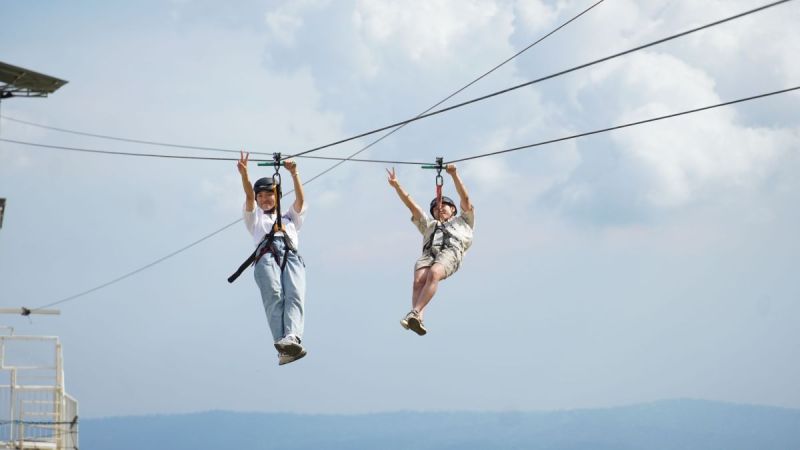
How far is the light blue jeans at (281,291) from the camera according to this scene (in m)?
15.9

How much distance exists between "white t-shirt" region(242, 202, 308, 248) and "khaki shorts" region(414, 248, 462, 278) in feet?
7.23

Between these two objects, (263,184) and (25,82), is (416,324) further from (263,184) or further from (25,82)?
(25,82)

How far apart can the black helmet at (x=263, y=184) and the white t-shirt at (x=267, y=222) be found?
0.87ft

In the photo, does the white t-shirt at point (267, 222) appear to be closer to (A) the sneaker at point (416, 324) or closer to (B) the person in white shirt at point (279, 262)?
(B) the person in white shirt at point (279, 262)

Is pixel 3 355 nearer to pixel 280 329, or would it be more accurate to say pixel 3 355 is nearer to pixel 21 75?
pixel 21 75

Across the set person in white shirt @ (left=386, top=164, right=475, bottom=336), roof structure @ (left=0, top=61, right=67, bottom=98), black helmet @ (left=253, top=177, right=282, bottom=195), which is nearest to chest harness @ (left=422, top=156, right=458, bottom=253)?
person in white shirt @ (left=386, top=164, right=475, bottom=336)

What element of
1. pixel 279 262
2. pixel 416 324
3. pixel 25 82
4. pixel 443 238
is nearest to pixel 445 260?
pixel 443 238

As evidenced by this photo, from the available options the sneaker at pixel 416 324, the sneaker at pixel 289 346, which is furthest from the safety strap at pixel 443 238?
the sneaker at pixel 289 346

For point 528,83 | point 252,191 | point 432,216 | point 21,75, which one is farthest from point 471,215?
point 21,75

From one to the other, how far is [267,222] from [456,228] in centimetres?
314

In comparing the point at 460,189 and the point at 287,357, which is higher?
the point at 460,189

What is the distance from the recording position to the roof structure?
40.7 metres

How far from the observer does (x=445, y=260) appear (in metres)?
17.7

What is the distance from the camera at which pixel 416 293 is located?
1744 centimetres
